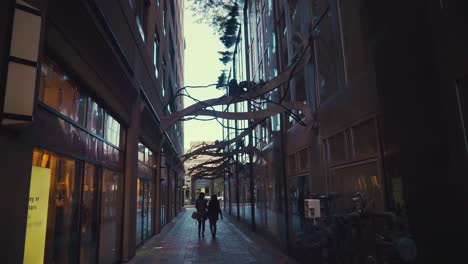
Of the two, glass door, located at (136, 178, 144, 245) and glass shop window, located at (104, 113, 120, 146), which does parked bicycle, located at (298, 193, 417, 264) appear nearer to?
glass shop window, located at (104, 113, 120, 146)

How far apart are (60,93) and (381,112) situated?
488 cm

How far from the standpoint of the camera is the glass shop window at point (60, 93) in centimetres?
505

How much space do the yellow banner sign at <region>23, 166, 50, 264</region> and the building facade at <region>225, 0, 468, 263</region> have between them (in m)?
4.14

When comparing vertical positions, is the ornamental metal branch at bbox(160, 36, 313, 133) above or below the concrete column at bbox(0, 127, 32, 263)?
above

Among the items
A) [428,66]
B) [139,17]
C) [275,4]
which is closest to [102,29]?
[428,66]

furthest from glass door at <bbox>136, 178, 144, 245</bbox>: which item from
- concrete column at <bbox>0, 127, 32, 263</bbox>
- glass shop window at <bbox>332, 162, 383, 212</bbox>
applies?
concrete column at <bbox>0, 127, 32, 263</bbox>

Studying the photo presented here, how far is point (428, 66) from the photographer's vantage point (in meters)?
4.33

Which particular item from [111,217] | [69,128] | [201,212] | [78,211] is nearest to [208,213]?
[201,212]

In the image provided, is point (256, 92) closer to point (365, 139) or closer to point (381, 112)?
point (365, 139)

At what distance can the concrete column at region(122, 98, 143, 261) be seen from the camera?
32.2 feet

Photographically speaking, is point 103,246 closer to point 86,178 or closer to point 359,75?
point 86,178

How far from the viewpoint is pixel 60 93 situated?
18.3ft

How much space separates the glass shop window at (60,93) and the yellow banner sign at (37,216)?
1041mm

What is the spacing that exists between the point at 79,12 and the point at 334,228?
5.20 m
